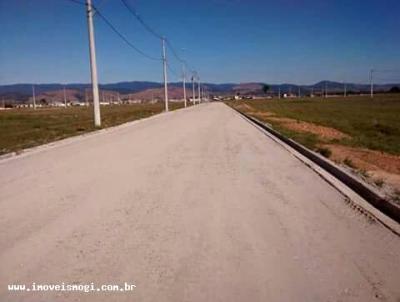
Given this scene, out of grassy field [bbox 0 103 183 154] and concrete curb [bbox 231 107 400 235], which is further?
grassy field [bbox 0 103 183 154]

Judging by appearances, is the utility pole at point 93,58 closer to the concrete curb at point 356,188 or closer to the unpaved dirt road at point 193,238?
the concrete curb at point 356,188

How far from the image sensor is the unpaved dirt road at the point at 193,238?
492cm

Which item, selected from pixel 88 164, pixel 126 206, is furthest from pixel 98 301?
pixel 88 164

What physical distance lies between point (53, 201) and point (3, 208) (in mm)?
807

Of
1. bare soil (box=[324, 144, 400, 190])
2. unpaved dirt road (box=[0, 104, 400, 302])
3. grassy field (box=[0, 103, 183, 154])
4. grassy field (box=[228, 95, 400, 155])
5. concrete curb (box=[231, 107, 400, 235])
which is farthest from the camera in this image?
grassy field (box=[0, 103, 183, 154])

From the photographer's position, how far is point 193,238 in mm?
6461

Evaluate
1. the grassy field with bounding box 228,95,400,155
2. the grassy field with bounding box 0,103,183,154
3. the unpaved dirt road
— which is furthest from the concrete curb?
the grassy field with bounding box 0,103,183,154

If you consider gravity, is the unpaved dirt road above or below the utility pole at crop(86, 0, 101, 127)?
below

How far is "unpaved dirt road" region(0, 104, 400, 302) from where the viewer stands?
4.92m

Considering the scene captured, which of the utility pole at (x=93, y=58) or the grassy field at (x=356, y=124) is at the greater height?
the utility pole at (x=93, y=58)

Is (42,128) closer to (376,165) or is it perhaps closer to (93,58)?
(93,58)

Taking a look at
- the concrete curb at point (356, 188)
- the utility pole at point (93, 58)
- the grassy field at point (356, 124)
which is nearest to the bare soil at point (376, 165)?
the concrete curb at point (356, 188)

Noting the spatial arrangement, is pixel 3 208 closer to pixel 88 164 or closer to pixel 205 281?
pixel 205 281

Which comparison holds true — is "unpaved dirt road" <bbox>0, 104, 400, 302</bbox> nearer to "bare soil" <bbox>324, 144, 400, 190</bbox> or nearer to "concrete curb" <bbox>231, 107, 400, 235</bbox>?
"concrete curb" <bbox>231, 107, 400, 235</bbox>
